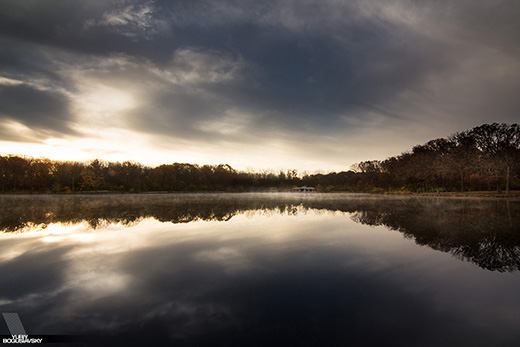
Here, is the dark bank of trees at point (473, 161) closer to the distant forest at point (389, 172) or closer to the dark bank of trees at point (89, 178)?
the distant forest at point (389, 172)

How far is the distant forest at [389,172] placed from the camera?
132 feet

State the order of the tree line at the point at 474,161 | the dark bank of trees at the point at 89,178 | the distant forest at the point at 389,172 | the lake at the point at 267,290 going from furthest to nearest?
the dark bank of trees at the point at 89,178
the distant forest at the point at 389,172
the tree line at the point at 474,161
the lake at the point at 267,290

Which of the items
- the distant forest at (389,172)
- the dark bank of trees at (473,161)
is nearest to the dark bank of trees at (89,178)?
the distant forest at (389,172)

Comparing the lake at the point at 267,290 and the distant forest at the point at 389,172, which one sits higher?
the distant forest at the point at 389,172

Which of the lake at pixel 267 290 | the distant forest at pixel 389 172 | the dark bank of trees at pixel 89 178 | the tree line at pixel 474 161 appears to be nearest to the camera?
the lake at pixel 267 290

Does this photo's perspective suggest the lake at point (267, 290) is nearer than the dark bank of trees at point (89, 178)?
Yes

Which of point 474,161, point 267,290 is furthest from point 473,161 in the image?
point 267,290

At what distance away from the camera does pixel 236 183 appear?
10800cm

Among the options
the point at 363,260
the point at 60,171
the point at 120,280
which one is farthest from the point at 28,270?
the point at 60,171

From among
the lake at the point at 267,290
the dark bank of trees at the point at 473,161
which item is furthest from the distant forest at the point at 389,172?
the lake at the point at 267,290

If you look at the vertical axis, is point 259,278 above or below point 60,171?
below

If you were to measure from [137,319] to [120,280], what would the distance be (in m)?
1.86

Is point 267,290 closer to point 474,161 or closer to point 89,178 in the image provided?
point 474,161

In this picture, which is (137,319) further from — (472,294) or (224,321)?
(472,294)
